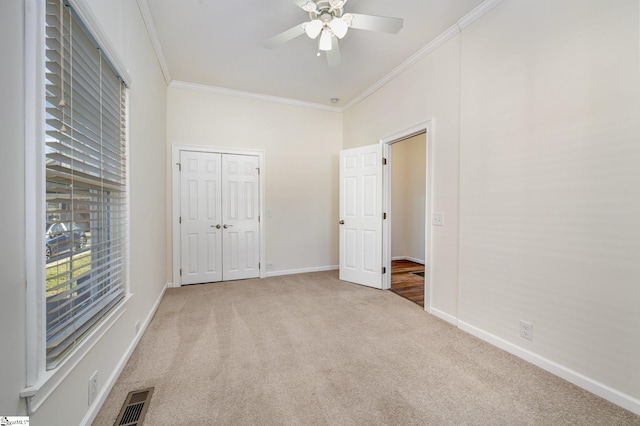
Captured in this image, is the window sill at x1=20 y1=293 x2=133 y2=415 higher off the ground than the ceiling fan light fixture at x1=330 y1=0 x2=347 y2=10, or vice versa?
the ceiling fan light fixture at x1=330 y1=0 x2=347 y2=10

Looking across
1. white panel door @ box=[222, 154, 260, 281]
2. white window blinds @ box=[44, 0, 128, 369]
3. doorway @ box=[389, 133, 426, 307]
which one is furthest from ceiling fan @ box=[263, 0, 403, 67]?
doorway @ box=[389, 133, 426, 307]

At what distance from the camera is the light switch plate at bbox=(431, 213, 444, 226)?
9.20 feet

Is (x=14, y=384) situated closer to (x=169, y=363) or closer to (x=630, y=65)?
(x=169, y=363)

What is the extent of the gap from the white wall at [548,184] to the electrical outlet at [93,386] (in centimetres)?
285

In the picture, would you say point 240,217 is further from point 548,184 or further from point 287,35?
point 548,184

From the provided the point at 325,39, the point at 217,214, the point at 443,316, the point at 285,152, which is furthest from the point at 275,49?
the point at 443,316

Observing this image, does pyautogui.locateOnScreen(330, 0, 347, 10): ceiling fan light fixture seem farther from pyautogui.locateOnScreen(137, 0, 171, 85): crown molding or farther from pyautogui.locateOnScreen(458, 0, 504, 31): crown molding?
pyautogui.locateOnScreen(137, 0, 171, 85): crown molding

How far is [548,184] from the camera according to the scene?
1.91 m

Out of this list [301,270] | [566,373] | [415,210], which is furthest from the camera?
[415,210]

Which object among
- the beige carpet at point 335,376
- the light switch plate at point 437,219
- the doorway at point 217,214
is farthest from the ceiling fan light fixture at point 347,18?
the beige carpet at point 335,376

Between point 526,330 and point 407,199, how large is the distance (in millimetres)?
4136

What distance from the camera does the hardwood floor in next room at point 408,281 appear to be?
351 centimetres

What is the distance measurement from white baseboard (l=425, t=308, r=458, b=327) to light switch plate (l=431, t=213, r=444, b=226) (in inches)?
37.1

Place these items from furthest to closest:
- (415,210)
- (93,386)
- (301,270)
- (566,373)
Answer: (415,210), (301,270), (566,373), (93,386)
